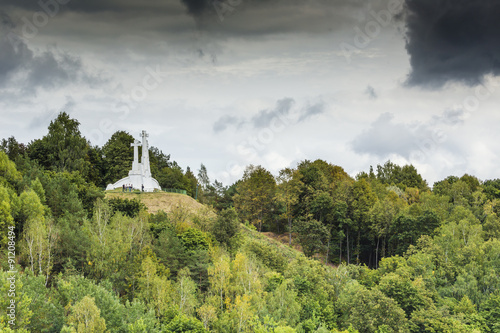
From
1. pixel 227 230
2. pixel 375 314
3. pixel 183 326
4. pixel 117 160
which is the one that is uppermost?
pixel 117 160

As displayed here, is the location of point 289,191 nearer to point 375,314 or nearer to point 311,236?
point 311,236

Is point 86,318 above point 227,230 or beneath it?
beneath

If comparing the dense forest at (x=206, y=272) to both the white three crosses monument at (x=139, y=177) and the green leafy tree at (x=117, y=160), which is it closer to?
the white three crosses monument at (x=139, y=177)

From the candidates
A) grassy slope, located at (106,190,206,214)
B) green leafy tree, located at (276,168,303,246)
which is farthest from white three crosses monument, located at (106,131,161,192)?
green leafy tree, located at (276,168,303,246)

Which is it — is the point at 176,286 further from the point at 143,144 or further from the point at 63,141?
the point at 63,141

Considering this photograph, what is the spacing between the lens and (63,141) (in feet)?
250

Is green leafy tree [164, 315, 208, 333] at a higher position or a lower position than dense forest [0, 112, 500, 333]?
lower

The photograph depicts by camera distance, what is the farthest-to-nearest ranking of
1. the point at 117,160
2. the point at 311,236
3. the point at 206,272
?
the point at 117,160, the point at 311,236, the point at 206,272

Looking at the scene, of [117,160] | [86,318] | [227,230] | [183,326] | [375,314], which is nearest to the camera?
[86,318]

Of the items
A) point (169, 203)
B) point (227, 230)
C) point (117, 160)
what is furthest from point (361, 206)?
point (117, 160)

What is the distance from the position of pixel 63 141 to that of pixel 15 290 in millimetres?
51362

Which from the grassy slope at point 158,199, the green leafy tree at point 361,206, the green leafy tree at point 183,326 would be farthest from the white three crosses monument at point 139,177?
the green leafy tree at point 183,326

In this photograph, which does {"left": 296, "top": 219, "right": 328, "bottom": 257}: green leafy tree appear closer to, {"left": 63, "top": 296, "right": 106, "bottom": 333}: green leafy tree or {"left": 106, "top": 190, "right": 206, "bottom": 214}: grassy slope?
{"left": 106, "top": 190, "right": 206, "bottom": 214}: grassy slope

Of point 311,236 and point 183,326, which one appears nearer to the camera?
point 183,326
